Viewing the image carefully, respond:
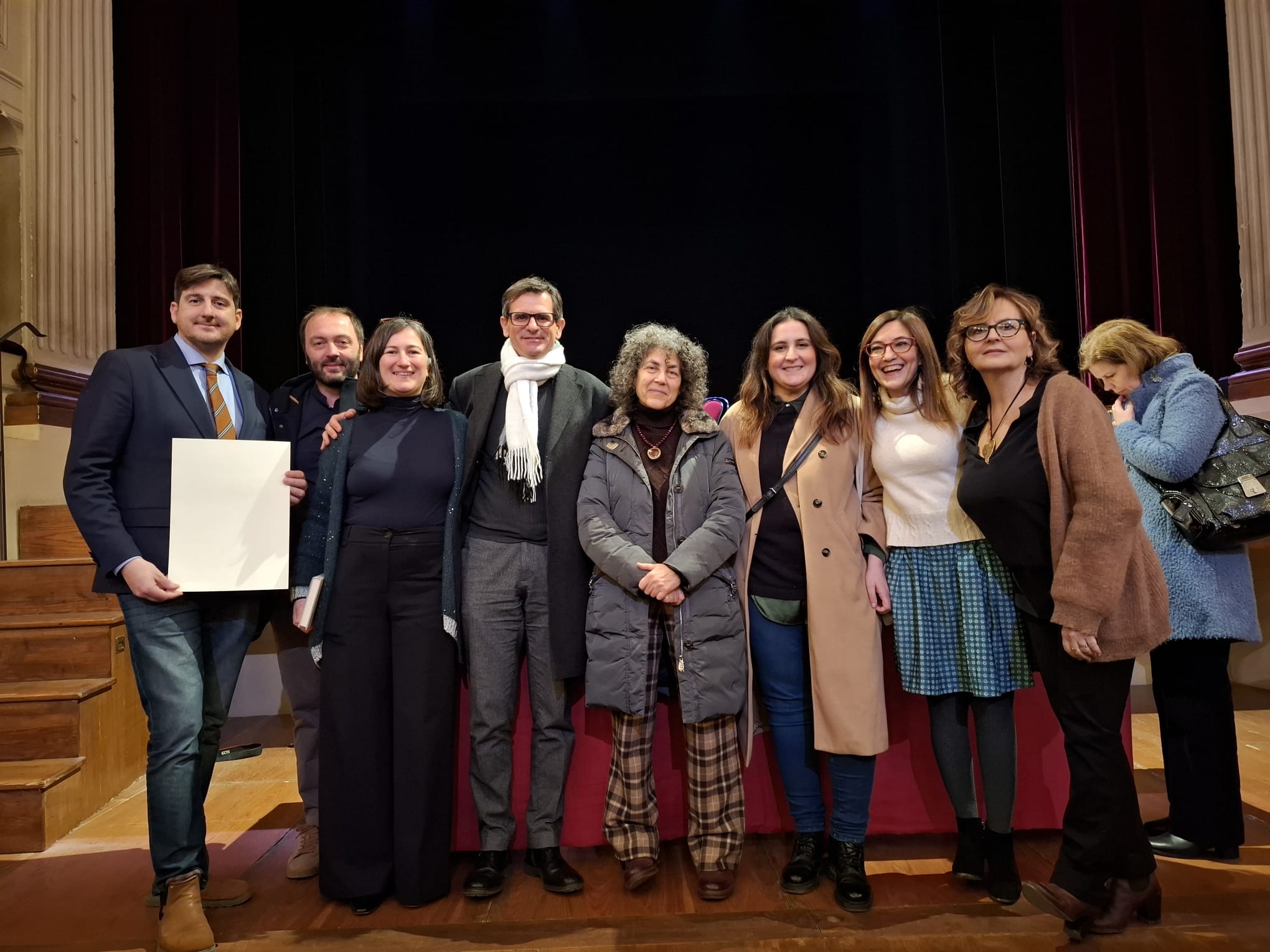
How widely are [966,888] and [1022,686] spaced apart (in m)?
0.59

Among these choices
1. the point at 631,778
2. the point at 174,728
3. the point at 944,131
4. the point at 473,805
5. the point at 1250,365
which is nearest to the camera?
the point at 174,728

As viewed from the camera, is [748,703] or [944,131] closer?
[748,703]

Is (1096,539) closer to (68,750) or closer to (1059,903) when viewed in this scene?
(1059,903)

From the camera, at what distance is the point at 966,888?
219cm

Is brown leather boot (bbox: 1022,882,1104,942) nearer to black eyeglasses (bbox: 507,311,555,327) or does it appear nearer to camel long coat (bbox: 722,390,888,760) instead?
camel long coat (bbox: 722,390,888,760)

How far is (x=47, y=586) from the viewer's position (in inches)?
132

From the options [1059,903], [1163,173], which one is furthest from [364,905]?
[1163,173]

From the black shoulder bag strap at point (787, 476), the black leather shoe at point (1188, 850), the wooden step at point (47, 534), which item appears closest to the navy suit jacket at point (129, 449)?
the black shoulder bag strap at point (787, 476)

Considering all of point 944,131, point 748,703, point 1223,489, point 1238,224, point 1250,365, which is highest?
point 944,131

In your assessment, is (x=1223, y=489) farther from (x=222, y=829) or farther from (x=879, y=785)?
(x=222, y=829)

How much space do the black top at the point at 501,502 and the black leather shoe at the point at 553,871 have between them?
0.88 metres

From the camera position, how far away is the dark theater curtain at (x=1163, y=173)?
460 cm

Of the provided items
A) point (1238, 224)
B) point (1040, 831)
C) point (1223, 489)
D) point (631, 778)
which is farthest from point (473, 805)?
point (1238, 224)

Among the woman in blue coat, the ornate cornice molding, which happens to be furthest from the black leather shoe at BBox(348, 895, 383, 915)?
the ornate cornice molding
